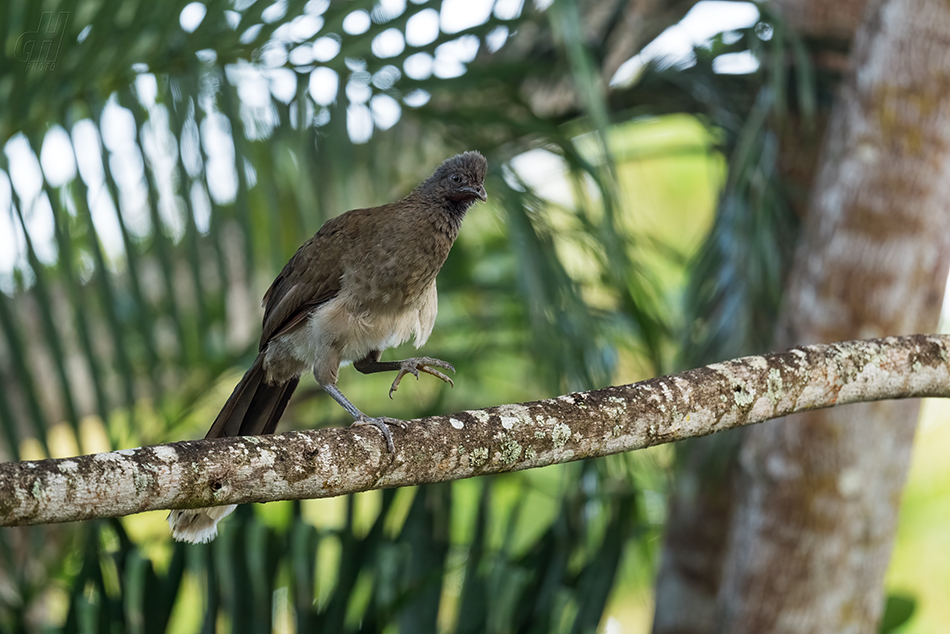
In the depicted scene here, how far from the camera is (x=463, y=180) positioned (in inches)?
46.5

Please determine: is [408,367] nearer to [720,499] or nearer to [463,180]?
[463,180]

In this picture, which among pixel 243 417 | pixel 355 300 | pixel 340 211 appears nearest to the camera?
pixel 355 300

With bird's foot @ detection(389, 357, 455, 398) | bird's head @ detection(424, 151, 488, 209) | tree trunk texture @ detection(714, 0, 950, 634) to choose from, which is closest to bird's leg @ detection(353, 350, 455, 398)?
bird's foot @ detection(389, 357, 455, 398)

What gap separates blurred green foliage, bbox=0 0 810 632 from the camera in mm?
1940

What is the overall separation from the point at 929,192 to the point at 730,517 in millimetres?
1265

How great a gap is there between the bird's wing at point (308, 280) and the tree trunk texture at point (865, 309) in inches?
66.6

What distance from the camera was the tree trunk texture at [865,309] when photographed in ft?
8.13

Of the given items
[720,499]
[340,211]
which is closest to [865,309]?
[720,499]

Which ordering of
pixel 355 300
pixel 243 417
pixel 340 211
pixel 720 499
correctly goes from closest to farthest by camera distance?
pixel 355 300
pixel 243 417
pixel 340 211
pixel 720 499

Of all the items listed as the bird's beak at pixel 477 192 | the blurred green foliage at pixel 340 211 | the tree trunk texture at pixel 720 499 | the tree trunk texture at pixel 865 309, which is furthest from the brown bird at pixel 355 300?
the tree trunk texture at pixel 720 499

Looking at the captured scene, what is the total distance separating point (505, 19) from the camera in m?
2.33

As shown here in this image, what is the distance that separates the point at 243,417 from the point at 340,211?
0.76 metres

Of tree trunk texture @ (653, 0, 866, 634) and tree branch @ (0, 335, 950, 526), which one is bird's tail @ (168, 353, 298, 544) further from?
tree trunk texture @ (653, 0, 866, 634)

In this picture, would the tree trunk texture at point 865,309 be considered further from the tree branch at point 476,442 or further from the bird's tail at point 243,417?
the bird's tail at point 243,417
